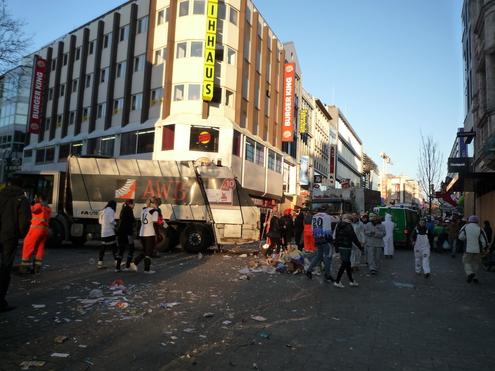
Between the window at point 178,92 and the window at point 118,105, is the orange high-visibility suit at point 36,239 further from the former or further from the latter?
the window at point 118,105

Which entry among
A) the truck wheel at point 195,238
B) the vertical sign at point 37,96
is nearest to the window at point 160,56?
the vertical sign at point 37,96

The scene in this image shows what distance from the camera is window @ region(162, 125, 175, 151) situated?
27.4 metres

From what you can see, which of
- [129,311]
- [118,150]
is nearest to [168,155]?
[118,150]

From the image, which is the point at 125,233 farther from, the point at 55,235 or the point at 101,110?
the point at 101,110

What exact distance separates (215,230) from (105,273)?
5553 mm

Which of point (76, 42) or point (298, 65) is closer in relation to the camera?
point (76, 42)

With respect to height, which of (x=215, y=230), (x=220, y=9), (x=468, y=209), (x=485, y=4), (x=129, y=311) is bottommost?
(x=129, y=311)

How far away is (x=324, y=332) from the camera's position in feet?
17.9

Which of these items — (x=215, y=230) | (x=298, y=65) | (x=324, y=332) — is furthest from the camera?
(x=298, y=65)

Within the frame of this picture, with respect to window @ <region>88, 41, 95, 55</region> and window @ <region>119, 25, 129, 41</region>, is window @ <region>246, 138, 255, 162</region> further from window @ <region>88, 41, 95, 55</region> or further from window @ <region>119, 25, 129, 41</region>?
window @ <region>88, 41, 95, 55</region>

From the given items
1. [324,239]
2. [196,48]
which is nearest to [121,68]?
[196,48]

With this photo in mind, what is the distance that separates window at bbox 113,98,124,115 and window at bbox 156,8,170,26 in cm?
642

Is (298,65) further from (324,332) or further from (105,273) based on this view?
(324,332)

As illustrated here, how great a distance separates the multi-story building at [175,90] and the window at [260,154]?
0.18 meters
